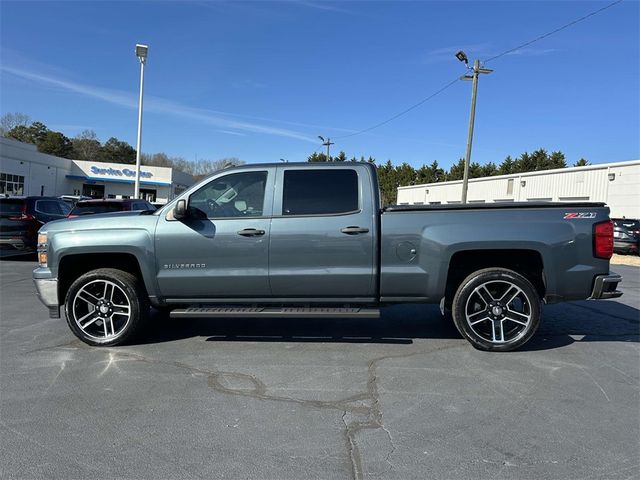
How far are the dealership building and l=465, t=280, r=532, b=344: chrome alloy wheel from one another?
4396cm

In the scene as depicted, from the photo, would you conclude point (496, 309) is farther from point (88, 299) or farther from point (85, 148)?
point (85, 148)

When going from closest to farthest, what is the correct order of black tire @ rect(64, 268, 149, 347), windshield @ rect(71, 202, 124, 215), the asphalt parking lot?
the asphalt parking lot < black tire @ rect(64, 268, 149, 347) < windshield @ rect(71, 202, 124, 215)

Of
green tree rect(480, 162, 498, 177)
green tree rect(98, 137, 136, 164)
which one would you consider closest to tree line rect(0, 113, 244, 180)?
green tree rect(98, 137, 136, 164)

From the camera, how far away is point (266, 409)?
3.85 m

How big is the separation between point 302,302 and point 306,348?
21.2 inches

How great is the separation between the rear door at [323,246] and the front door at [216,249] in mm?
157

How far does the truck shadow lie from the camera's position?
5816 millimetres

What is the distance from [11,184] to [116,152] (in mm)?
49042

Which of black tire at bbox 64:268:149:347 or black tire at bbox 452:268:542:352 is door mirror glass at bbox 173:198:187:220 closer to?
black tire at bbox 64:268:149:347

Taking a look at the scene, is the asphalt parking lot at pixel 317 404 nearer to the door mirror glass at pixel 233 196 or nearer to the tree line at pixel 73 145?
the door mirror glass at pixel 233 196

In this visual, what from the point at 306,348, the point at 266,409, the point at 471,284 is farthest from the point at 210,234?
the point at 471,284

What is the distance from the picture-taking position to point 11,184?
45031 millimetres

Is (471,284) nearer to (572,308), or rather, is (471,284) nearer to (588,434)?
(588,434)

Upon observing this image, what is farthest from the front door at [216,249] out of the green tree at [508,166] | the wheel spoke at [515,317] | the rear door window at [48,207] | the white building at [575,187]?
the green tree at [508,166]
